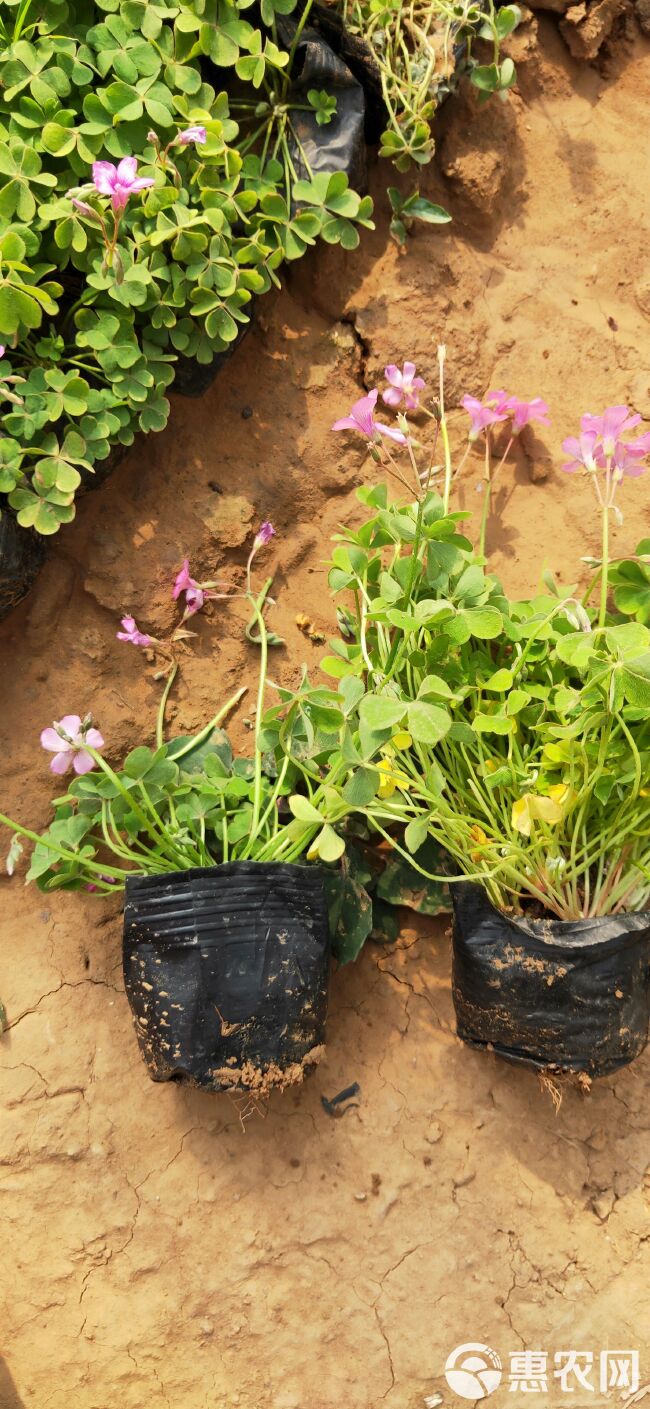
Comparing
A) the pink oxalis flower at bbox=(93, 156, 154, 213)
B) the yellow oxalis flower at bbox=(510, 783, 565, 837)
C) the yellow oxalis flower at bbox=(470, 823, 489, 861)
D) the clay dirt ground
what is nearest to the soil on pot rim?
the clay dirt ground

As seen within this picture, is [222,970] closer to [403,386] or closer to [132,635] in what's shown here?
[132,635]

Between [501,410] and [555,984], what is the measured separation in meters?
1.28

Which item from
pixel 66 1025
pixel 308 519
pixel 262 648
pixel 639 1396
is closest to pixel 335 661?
pixel 262 648

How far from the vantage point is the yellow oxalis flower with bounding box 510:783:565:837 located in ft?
6.91

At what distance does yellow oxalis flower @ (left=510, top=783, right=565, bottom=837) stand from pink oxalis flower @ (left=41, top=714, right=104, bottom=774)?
82 cm

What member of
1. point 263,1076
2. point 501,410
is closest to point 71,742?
point 263,1076

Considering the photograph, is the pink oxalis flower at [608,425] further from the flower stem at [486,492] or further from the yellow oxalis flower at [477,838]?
the yellow oxalis flower at [477,838]

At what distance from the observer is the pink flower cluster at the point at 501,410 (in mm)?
2447

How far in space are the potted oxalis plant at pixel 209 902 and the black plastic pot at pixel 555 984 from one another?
318 millimetres

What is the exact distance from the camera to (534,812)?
6.98 ft

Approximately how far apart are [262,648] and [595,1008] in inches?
40.6

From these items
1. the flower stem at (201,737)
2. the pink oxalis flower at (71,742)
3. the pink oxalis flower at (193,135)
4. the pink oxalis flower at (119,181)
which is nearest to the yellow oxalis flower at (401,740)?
the flower stem at (201,737)

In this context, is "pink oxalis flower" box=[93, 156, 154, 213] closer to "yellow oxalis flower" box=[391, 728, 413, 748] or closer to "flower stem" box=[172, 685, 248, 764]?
"flower stem" box=[172, 685, 248, 764]

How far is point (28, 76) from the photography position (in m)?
2.25
